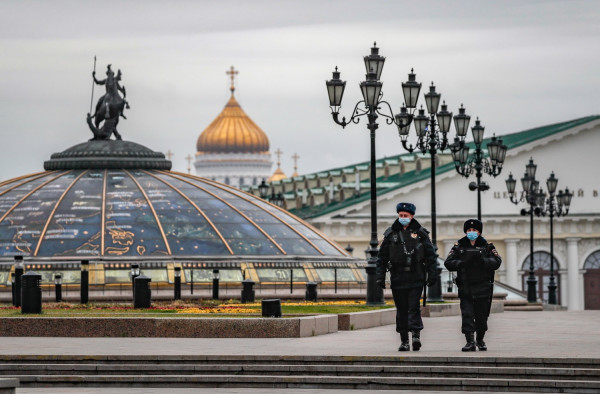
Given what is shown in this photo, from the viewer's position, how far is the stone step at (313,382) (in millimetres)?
18703

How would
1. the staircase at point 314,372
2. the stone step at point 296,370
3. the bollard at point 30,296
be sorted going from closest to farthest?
1. the staircase at point 314,372
2. the stone step at point 296,370
3. the bollard at point 30,296

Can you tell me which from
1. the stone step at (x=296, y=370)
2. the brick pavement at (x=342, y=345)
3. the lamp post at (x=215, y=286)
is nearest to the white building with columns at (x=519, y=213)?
the lamp post at (x=215, y=286)

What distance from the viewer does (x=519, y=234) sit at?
9375cm

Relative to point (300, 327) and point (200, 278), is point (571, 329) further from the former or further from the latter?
point (200, 278)

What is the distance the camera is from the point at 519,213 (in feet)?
306

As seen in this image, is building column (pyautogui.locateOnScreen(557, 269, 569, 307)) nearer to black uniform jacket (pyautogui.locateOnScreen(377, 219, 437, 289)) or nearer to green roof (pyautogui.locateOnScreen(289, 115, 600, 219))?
green roof (pyautogui.locateOnScreen(289, 115, 600, 219))

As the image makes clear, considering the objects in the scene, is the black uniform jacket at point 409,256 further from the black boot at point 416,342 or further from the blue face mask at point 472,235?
the black boot at point 416,342

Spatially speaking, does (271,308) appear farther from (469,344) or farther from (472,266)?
(469,344)

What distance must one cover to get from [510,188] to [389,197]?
31.6m

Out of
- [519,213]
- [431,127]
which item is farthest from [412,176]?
[431,127]

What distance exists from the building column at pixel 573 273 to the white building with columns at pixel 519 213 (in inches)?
1.5

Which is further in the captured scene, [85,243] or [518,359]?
[85,243]

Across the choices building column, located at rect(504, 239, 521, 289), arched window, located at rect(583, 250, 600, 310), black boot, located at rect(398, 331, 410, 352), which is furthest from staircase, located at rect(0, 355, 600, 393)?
arched window, located at rect(583, 250, 600, 310)

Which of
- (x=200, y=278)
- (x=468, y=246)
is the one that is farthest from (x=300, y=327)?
(x=200, y=278)
